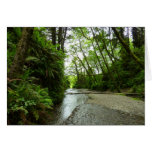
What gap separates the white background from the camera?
1.44 m

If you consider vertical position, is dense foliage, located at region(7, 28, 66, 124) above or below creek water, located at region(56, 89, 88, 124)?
above

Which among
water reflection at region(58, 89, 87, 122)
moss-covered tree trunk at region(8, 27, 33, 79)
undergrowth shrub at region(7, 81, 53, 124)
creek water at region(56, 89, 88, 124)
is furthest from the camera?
water reflection at region(58, 89, 87, 122)

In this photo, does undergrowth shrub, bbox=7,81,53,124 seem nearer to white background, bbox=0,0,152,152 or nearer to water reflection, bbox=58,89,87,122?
white background, bbox=0,0,152,152

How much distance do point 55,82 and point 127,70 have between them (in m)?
5.87

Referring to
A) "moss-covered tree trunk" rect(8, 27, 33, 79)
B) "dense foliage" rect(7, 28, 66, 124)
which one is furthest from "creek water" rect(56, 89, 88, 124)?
"moss-covered tree trunk" rect(8, 27, 33, 79)

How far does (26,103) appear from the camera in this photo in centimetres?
134
